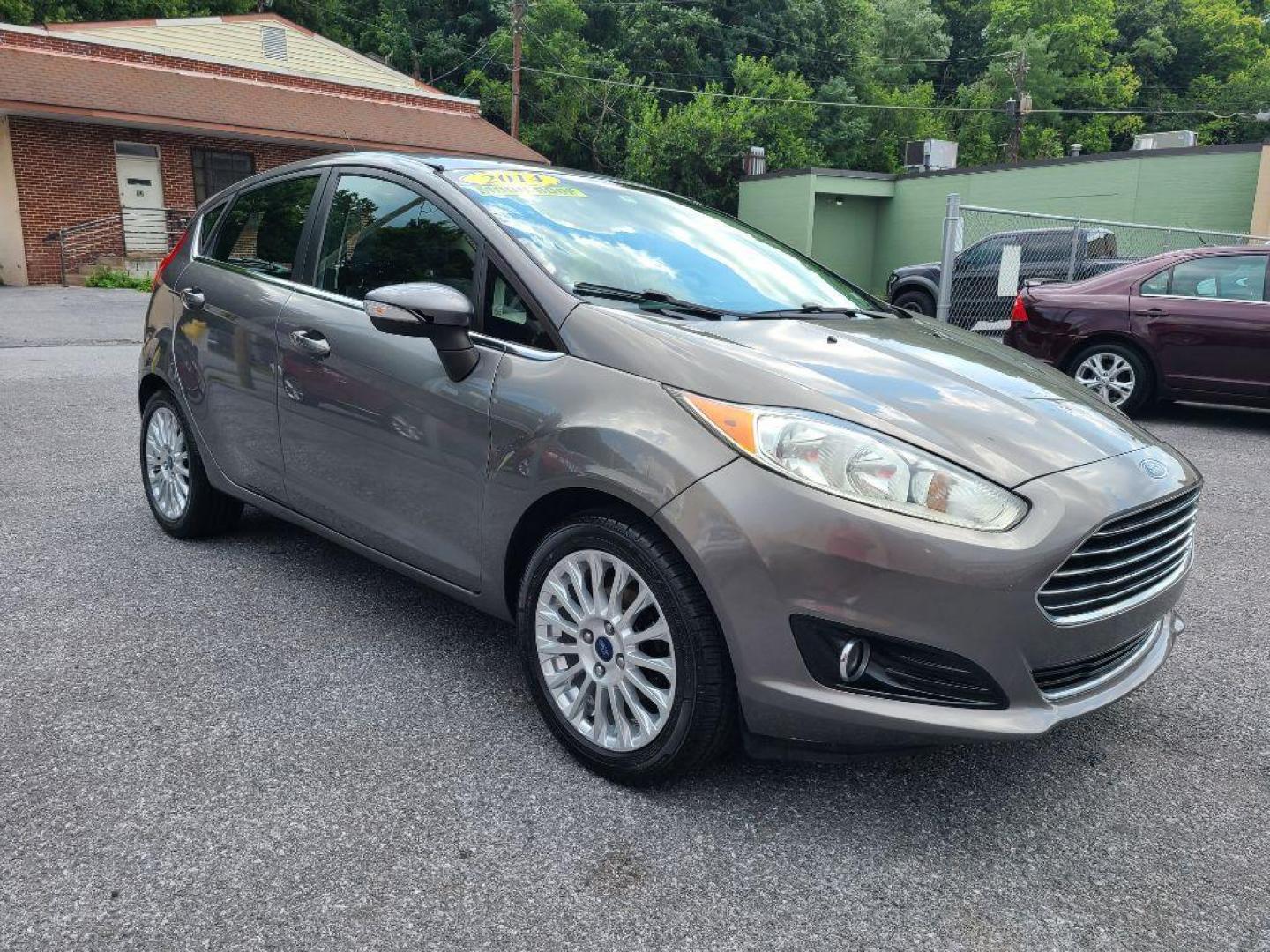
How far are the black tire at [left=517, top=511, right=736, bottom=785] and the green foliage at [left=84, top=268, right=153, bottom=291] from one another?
67.7ft

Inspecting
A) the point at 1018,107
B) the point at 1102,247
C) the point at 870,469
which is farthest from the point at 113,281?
the point at 1018,107

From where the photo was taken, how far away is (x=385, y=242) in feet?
11.0

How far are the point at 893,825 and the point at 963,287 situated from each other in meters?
9.66

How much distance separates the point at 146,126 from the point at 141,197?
72.0 inches

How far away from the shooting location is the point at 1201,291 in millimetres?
7887

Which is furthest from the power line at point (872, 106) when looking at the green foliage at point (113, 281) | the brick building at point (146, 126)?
the green foliage at point (113, 281)

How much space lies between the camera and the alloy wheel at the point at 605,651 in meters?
2.47

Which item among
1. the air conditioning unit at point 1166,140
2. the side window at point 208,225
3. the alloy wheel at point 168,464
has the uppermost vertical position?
the air conditioning unit at point 1166,140

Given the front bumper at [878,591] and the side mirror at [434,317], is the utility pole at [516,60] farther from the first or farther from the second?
the front bumper at [878,591]

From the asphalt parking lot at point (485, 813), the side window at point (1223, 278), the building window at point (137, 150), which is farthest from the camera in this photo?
the building window at point (137, 150)

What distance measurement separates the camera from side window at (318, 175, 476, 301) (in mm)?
3096

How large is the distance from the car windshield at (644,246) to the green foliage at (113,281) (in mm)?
19543

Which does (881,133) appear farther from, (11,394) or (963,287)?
(11,394)

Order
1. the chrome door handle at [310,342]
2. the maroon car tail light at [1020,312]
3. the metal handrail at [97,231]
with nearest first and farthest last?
1. the chrome door handle at [310,342]
2. the maroon car tail light at [1020,312]
3. the metal handrail at [97,231]
